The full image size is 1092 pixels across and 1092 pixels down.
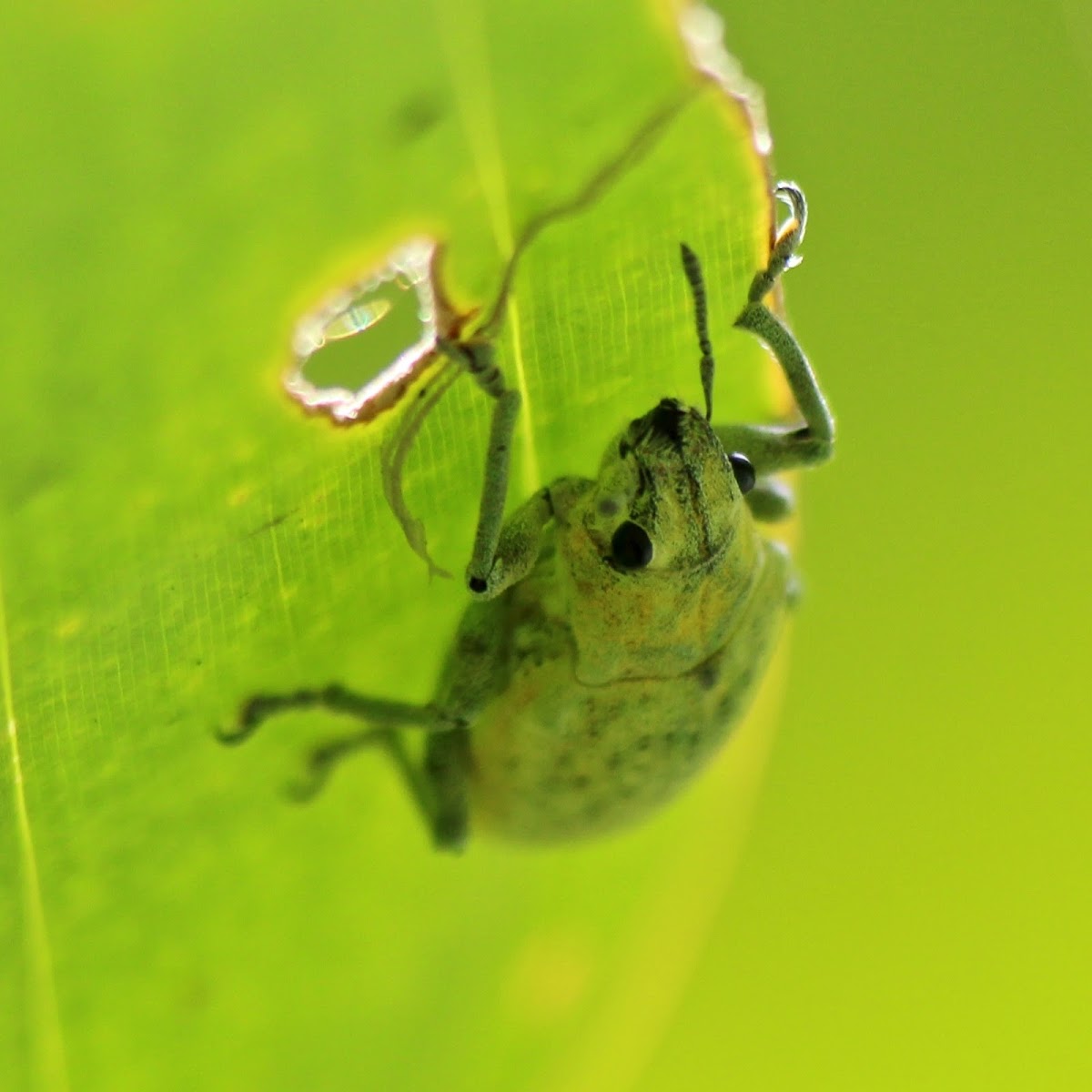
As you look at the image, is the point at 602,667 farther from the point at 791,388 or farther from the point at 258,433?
the point at 258,433

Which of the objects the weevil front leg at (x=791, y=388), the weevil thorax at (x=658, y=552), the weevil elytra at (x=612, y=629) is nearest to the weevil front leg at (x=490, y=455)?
the weevil elytra at (x=612, y=629)

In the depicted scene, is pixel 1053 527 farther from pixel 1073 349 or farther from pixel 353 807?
pixel 353 807

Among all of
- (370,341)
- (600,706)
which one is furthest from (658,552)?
(370,341)

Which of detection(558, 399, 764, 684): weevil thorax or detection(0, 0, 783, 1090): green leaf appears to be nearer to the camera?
detection(0, 0, 783, 1090): green leaf

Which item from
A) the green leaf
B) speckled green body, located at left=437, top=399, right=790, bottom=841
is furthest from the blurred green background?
speckled green body, located at left=437, top=399, right=790, bottom=841

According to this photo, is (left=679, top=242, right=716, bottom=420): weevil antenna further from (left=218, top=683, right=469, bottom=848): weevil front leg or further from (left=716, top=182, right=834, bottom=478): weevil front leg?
(left=218, top=683, right=469, bottom=848): weevil front leg

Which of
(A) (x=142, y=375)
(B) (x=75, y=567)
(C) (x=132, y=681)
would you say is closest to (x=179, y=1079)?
(C) (x=132, y=681)
